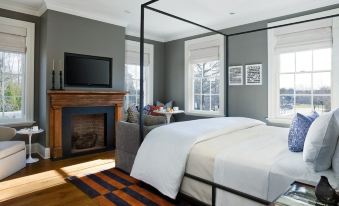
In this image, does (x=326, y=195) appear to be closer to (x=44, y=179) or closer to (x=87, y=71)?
(x=44, y=179)

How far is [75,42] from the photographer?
13.5 feet

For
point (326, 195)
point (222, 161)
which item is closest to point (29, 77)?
point (222, 161)

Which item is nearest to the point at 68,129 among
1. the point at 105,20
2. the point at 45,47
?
the point at 45,47

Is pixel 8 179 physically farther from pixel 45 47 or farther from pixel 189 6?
pixel 189 6

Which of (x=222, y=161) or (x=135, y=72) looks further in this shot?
(x=135, y=72)

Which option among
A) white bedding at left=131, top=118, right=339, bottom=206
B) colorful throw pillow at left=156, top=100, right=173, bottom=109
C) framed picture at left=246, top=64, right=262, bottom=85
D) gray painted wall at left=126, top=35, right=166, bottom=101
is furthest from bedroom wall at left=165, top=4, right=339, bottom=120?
gray painted wall at left=126, top=35, right=166, bottom=101

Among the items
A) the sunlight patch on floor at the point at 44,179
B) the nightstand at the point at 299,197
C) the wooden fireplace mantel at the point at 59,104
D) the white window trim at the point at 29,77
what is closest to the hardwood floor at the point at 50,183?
the sunlight patch on floor at the point at 44,179

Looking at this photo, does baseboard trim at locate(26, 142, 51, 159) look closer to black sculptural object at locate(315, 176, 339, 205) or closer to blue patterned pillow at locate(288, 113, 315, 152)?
blue patterned pillow at locate(288, 113, 315, 152)

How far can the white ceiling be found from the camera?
145 inches

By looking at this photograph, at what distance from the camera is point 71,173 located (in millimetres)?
3121

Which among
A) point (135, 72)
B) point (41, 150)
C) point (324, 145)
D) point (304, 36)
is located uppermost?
point (304, 36)

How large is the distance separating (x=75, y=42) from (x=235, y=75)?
10.3ft

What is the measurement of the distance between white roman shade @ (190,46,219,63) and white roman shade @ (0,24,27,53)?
343 centimetres

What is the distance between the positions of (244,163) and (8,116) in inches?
161
